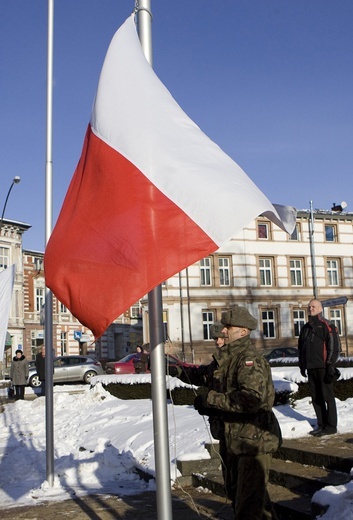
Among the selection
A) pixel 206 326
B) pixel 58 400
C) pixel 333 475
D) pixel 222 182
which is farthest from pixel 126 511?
pixel 206 326

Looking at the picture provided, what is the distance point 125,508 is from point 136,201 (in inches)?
177

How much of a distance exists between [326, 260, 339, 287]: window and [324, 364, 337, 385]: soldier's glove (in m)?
44.2

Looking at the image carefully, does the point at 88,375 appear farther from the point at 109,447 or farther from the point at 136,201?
the point at 136,201

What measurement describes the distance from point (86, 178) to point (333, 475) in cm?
426

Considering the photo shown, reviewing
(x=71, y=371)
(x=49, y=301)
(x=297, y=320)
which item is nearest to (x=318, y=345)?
(x=49, y=301)

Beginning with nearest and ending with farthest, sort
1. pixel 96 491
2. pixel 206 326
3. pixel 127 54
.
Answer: pixel 127 54 < pixel 96 491 < pixel 206 326

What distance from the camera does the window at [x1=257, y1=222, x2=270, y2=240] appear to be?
165 ft

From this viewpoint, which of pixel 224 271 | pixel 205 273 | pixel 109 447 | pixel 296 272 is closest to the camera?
pixel 109 447

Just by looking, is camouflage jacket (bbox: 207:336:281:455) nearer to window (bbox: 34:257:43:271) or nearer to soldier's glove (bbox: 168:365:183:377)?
soldier's glove (bbox: 168:365:183:377)

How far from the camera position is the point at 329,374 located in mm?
8828

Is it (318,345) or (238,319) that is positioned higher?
(238,319)

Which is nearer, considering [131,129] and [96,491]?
[131,129]

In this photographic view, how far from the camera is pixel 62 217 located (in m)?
4.62

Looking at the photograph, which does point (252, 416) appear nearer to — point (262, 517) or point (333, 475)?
point (262, 517)
